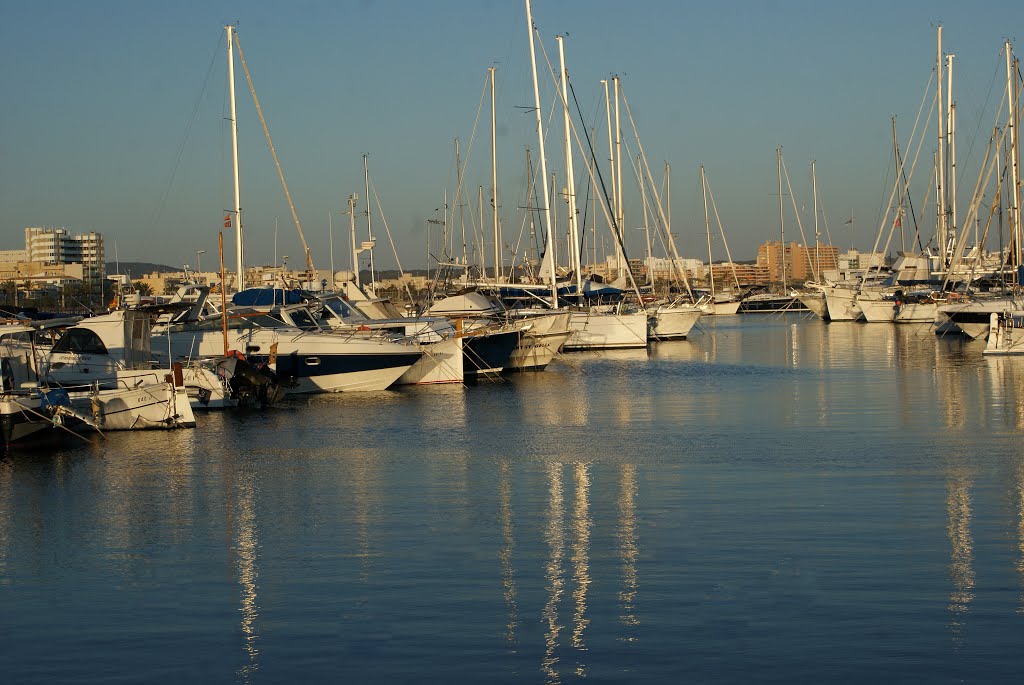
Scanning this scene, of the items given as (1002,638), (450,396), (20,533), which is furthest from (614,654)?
(450,396)

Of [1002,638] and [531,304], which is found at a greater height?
[531,304]

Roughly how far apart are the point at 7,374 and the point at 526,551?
51.2 feet

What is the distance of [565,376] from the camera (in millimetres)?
43938

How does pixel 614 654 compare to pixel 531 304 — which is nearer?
pixel 614 654

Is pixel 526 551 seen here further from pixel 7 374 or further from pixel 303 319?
pixel 303 319

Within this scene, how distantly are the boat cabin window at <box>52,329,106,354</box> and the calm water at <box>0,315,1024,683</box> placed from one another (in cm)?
436

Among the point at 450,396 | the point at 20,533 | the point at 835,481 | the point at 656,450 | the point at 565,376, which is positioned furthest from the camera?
the point at 565,376

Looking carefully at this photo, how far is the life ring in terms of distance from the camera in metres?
26.2

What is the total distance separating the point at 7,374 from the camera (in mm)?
26406

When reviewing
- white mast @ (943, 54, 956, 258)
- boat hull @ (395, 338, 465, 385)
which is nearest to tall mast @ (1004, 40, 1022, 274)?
white mast @ (943, 54, 956, 258)

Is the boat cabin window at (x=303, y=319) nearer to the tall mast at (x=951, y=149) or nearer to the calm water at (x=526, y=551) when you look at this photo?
the calm water at (x=526, y=551)

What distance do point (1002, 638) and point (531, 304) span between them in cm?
4408

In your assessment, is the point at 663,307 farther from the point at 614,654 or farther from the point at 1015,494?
the point at 614,654

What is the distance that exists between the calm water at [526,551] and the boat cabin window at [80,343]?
172 inches
